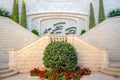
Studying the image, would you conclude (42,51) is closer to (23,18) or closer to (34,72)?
Result: (34,72)

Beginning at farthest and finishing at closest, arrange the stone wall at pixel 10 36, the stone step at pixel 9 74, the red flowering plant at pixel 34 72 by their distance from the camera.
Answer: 1. the stone wall at pixel 10 36
2. the red flowering plant at pixel 34 72
3. the stone step at pixel 9 74

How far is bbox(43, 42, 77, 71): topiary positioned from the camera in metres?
8.74

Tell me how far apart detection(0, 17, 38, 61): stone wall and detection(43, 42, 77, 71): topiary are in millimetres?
4673

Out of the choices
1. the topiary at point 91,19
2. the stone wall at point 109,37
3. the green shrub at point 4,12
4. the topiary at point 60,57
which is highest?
the green shrub at point 4,12

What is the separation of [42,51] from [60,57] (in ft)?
6.02

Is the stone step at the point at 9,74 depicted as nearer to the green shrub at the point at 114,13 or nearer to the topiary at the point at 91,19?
the topiary at the point at 91,19

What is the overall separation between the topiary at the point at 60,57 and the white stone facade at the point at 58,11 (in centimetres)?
1043

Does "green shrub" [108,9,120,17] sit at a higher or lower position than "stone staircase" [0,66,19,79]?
higher

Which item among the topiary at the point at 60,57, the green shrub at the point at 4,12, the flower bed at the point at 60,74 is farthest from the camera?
the green shrub at the point at 4,12

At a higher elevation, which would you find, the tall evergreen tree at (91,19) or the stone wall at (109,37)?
the tall evergreen tree at (91,19)

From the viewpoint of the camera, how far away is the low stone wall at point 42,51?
9930mm

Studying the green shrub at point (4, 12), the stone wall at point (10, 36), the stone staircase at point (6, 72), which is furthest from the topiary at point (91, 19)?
the stone staircase at point (6, 72)

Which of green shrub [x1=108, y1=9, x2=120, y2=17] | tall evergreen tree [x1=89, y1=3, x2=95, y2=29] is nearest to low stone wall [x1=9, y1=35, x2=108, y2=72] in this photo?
tall evergreen tree [x1=89, y1=3, x2=95, y2=29]

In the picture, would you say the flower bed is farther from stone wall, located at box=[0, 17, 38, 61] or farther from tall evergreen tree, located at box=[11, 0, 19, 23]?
tall evergreen tree, located at box=[11, 0, 19, 23]
